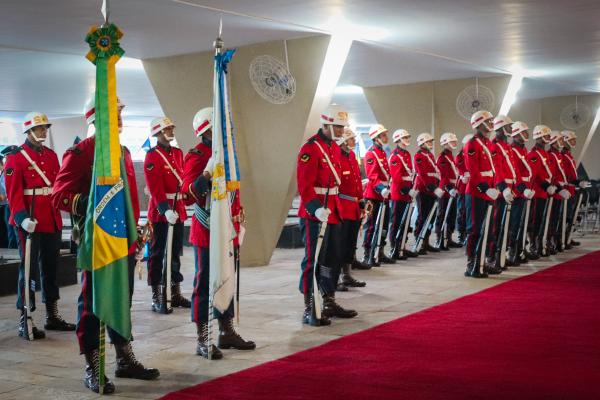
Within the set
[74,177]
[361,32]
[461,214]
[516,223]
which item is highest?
[361,32]

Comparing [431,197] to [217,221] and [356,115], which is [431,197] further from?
[356,115]

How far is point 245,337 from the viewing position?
7.17m

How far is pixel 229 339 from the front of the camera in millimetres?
6613

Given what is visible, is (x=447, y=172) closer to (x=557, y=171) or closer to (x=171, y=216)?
(x=557, y=171)

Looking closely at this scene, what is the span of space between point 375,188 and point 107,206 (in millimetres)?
7506

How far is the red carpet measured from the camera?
5.29 m

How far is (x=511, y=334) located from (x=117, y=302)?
3.37m

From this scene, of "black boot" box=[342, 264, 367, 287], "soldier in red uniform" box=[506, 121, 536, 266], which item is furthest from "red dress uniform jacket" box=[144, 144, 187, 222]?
"soldier in red uniform" box=[506, 121, 536, 266]

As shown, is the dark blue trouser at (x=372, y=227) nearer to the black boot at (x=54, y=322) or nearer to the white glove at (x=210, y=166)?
the black boot at (x=54, y=322)

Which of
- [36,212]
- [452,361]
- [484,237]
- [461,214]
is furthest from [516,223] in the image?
[36,212]

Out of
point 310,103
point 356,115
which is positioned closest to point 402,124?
point 310,103

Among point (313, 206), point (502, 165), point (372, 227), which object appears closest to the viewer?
point (313, 206)

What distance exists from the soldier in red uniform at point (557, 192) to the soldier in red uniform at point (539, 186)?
288 mm

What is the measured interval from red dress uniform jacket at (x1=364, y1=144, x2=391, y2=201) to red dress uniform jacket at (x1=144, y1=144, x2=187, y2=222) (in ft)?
14.5
